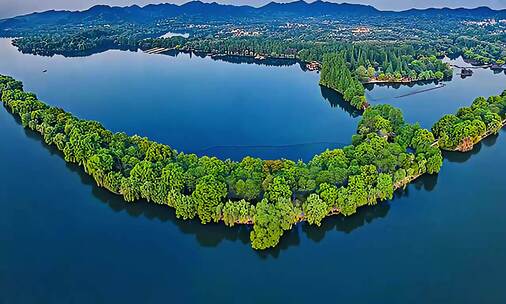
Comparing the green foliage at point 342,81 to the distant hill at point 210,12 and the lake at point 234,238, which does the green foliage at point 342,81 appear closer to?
the lake at point 234,238

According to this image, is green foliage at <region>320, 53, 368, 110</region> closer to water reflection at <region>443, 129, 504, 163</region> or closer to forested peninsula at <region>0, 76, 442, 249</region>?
water reflection at <region>443, 129, 504, 163</region>

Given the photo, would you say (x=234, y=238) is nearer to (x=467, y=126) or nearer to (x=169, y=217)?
(x=169, y=217)

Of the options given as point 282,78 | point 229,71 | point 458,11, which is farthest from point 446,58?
point 458,11

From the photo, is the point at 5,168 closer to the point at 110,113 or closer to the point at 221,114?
the point at 110,113

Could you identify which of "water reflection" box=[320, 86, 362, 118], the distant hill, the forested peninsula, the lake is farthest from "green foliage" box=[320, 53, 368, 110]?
the distant hill

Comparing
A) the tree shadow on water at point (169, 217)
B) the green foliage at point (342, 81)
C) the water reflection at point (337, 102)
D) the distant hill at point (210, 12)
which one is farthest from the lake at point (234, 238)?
the distant hill at point (210, 12)

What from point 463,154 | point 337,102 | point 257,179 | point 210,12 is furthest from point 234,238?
point 210,12
